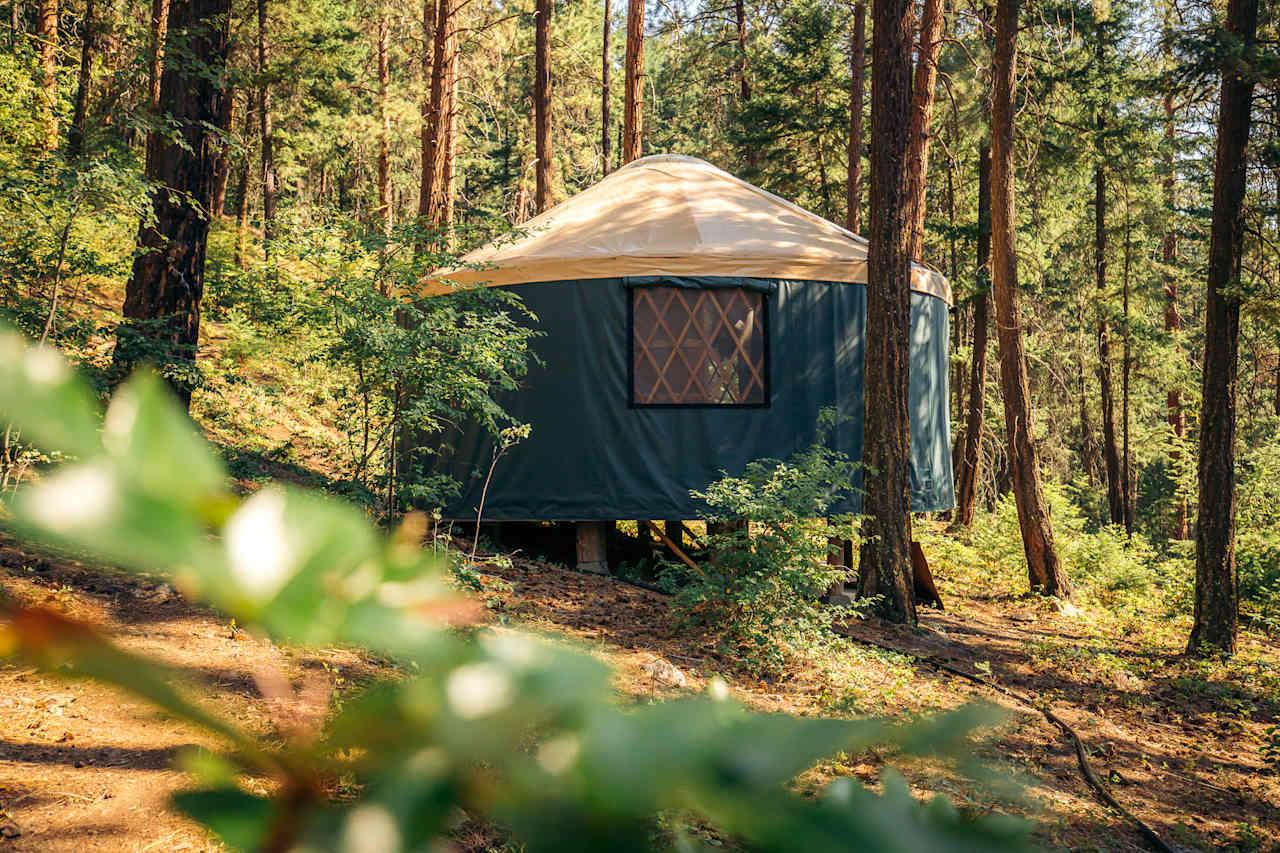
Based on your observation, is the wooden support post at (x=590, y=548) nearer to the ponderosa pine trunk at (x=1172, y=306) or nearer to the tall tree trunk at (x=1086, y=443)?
the ponderosa pine trunk at (x=1172, y=306)

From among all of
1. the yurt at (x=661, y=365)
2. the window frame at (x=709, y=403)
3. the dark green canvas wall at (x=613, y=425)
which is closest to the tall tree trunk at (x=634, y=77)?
the yurt at (x=661, y=365)

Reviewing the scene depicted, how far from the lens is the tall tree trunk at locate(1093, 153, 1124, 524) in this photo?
15398mm

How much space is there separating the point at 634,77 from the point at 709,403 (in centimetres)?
520

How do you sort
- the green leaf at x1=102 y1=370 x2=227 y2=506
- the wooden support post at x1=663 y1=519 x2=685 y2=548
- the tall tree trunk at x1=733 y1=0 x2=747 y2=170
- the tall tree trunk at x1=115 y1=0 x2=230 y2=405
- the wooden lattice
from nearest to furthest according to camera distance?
1. the green leaf at x1=102 y1=370 x2=227 y2=506
2. the tall tree trunk at x1=115 y1=0 x2=230 y2=405
3. the wooden lattice
4. the wooden support post at x1=663 y1=519 x2=685 y2=548
5. the tall tree trunk at x1=733 y1=0 x2=747 y2=170

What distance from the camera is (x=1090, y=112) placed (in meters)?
13.3

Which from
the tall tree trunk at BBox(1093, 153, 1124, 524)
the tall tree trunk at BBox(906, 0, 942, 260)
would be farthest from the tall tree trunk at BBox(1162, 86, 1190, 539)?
the tall tree trunk at BBox(906, 0, 942, 260)

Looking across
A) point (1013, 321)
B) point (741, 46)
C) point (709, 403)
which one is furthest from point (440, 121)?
point (741, 46)

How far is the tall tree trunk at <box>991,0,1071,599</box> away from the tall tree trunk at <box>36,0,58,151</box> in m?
7.63

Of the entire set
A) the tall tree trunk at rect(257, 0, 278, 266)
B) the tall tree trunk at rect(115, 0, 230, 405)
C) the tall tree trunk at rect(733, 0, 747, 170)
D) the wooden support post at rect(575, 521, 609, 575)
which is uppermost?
the tall tree trunk at rect(733, 0, 747, 170)

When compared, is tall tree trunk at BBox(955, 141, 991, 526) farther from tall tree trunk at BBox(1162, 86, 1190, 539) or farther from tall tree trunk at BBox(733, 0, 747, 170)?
tall tree trunk at BBox(1162, 86, 1190, 539)

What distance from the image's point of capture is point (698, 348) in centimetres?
715

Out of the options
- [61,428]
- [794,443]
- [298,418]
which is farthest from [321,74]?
[61,428]

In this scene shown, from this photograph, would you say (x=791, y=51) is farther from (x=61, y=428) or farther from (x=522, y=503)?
(x=61, y=428)

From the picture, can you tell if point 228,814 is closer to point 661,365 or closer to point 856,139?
point 661,365
